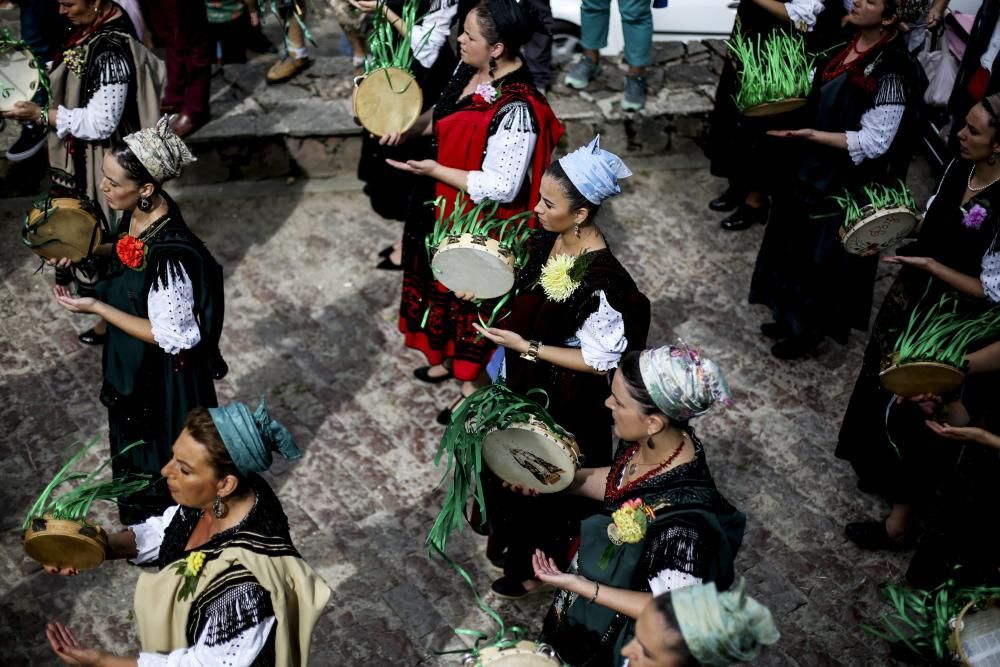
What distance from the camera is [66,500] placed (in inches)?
147

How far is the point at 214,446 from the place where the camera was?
11.1 feet

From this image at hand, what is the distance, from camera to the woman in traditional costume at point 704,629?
2.82 meters

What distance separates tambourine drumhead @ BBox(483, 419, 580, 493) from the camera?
158 inches

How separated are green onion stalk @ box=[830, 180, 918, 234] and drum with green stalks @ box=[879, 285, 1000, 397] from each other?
2.23 feet

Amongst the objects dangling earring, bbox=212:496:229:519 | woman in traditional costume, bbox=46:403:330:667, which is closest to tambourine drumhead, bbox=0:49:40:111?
woman in traditional costume, bbox=46:403:330:667

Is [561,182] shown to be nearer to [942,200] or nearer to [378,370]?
[942,200]

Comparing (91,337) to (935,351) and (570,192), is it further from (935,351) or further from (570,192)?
(935,351)

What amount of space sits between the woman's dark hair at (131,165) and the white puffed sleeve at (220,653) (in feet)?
6.61

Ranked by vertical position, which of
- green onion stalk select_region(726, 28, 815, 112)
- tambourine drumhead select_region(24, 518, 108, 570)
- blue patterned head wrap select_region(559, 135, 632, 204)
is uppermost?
blue patterned head wrap select_region(559, 135, 632, 204)

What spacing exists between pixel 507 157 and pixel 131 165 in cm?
171

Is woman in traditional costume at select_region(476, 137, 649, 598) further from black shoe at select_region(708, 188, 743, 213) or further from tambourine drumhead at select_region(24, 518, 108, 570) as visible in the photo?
black shoe at select_region(708, 188, 743, 213)

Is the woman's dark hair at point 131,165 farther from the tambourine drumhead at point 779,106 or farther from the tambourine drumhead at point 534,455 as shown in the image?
the tambourine drumhead at point 779,106

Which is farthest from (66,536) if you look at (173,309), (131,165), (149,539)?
(131,165)

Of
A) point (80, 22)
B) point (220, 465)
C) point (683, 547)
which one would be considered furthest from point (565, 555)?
point (80, 22)
